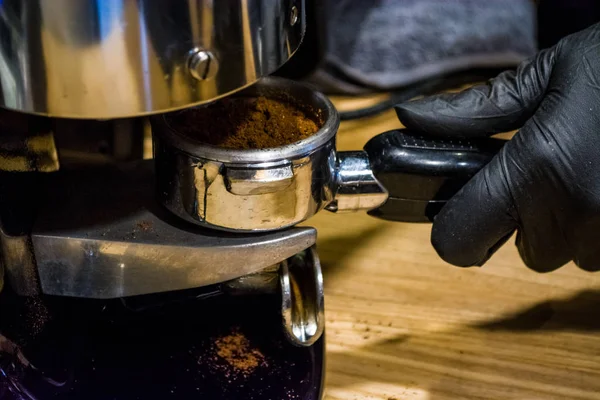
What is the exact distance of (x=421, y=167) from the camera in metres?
0.55

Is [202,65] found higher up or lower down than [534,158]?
higher up

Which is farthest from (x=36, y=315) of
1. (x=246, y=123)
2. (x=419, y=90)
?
(x=419, y=90)

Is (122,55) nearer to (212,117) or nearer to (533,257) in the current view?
(212,117)

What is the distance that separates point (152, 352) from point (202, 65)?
28 centimetres

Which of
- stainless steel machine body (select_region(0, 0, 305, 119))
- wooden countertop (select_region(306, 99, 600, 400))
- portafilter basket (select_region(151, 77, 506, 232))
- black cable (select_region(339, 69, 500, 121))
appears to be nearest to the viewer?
stainless steel machine body (select_region(0, 0, 305, 119))

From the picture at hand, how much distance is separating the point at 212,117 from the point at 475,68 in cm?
66

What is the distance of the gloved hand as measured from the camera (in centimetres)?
53

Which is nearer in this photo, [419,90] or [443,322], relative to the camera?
[443,322]

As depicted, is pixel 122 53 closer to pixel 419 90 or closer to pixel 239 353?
pixel 239 353

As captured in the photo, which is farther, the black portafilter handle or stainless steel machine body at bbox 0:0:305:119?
the black portafilter handle

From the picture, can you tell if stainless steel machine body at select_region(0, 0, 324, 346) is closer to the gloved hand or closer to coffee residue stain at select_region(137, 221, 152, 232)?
coffee residue stain at select_region(137, 221, 152, 232)

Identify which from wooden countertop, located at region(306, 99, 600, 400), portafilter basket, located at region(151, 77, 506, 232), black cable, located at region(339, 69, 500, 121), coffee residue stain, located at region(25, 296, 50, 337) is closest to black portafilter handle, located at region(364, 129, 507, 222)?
portafilter basket, located at region(151, 77, 506, 232)

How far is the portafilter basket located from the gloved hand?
0.7 inches

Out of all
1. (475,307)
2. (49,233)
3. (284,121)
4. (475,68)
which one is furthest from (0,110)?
(475,68)
